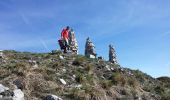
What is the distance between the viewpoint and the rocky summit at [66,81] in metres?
21.6

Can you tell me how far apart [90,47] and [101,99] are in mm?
21050

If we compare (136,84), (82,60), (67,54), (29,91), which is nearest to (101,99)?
(29,91)

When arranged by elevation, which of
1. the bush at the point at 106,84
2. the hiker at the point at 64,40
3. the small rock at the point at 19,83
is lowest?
the small rock at the point at 19,83

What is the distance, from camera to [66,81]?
80.5 ft

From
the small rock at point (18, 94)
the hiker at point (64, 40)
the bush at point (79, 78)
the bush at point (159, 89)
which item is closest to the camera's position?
the small rock at point (18, 94)

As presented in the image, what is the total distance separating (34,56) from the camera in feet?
98.6

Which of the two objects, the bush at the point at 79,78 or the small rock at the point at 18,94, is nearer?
the small rock at the point at 18,94

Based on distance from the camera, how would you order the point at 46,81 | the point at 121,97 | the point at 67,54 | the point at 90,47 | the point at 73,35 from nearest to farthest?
the point at 46,81 → the point at 121,97 → the point at 67,54 → the point at 73,35 → the point at 90,47

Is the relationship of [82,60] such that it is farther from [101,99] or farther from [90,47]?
[90,47]

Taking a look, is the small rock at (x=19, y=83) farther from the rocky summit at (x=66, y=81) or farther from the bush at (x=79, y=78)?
the bush at (x=79, y=78)

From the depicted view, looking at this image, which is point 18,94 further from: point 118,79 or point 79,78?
point 118,79

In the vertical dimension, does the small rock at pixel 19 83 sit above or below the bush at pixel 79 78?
below

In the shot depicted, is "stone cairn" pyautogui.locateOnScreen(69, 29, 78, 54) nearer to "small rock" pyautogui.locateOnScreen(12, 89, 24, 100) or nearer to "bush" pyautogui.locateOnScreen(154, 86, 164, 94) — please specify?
"bush" pyautogui.locateOnScreen(154, 86, 164, 94)

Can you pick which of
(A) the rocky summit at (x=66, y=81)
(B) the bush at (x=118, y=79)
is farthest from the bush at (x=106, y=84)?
(B) the bush at (x=118, y=79)
